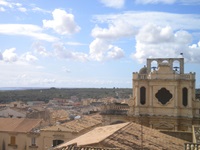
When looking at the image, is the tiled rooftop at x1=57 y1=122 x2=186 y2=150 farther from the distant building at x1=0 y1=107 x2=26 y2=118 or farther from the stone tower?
the distant building at x1=0 y1=107 x2=26 y2=118

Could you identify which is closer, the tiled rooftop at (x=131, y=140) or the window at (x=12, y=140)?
the tiled rooftop at (x=131, y=140)

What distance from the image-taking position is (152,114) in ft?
111

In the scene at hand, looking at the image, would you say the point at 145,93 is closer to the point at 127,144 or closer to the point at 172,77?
the point at 172,77

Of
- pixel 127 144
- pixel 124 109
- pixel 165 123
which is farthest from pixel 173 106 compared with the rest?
pixel 127 144

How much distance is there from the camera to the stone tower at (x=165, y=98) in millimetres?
33062

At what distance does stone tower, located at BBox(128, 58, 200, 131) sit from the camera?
33062mm

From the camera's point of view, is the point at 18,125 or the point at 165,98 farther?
the point at 18,125

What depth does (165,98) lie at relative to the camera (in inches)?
1344

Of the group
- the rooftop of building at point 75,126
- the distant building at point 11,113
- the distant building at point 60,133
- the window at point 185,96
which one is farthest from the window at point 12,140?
the window at point 185,96

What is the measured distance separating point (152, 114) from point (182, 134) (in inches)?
313

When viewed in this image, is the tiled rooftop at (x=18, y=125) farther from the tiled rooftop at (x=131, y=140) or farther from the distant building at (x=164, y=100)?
the tiled rooftop at (x=131, y=140)

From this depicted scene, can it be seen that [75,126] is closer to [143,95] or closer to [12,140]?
[143,95]

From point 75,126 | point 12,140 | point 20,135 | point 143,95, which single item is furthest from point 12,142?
point 143,95

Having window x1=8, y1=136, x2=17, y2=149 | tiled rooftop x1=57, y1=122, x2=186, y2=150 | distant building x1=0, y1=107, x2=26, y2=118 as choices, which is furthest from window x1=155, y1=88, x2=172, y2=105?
distant building x1=0, y1=107, x2=26, y2=118
